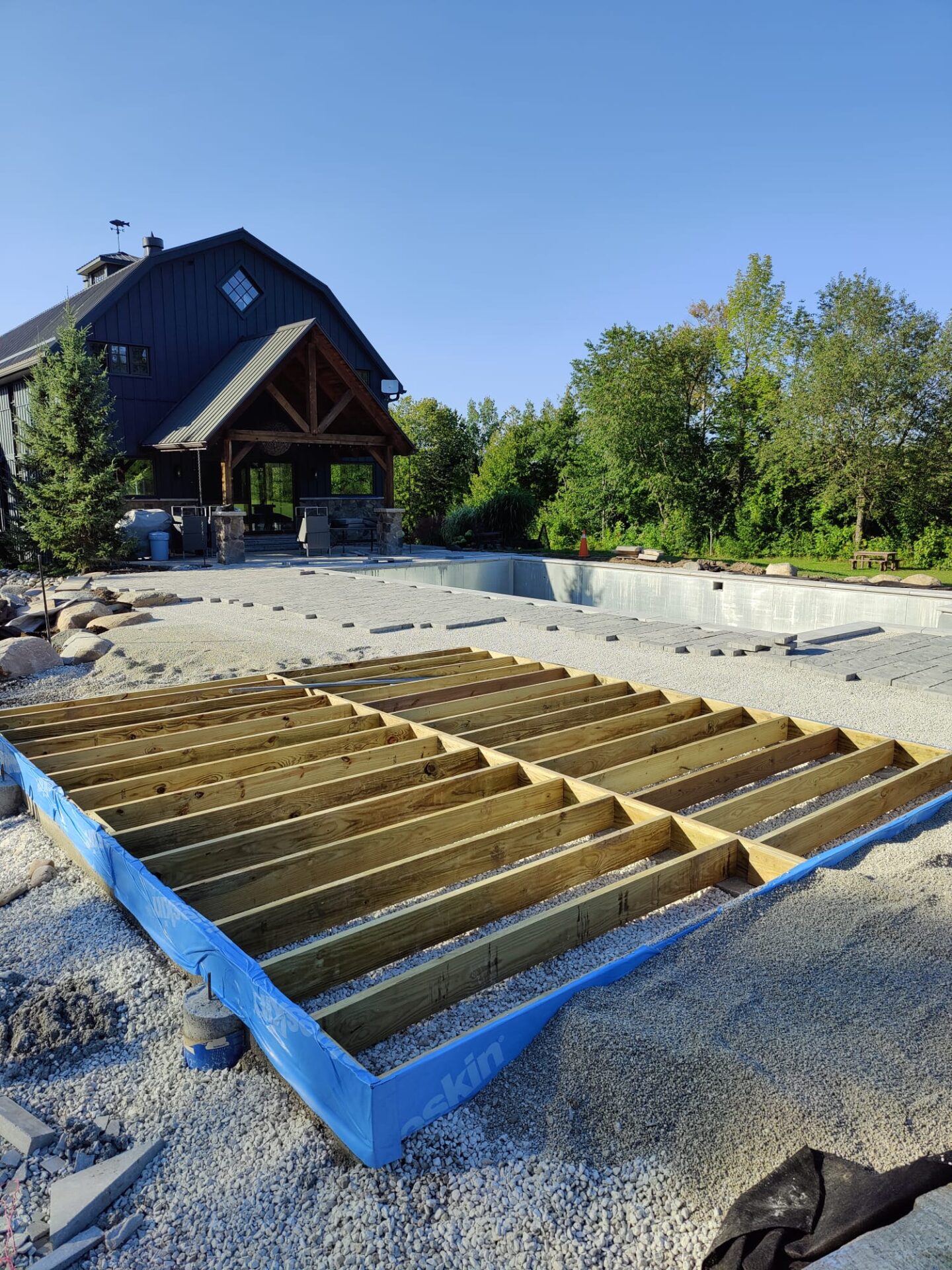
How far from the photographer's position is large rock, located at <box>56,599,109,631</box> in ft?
32.4

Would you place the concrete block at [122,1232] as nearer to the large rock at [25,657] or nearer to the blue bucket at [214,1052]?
the blue bucket at [214,1052]

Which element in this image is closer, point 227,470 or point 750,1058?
point 750,1058

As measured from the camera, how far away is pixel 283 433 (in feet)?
58.9

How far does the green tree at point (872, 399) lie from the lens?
58.0 ft

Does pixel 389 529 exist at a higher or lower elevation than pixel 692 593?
higher

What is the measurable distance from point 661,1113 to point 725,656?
6378mm

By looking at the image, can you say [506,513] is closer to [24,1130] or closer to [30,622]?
[30,622]

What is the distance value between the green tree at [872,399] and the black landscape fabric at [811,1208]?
18.8 m

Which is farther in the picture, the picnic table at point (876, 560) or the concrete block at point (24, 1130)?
the picnic table at point (876, 560)

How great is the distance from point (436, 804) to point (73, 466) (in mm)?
14207

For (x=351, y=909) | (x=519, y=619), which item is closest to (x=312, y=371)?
(x=519, y=619)

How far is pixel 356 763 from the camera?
475 centimetres

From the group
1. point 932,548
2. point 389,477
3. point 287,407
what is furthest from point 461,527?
point 932,548

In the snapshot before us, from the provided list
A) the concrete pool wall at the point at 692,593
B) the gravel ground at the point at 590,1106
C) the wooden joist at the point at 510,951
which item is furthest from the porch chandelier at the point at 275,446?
the wooden joist at the point at 510,951
